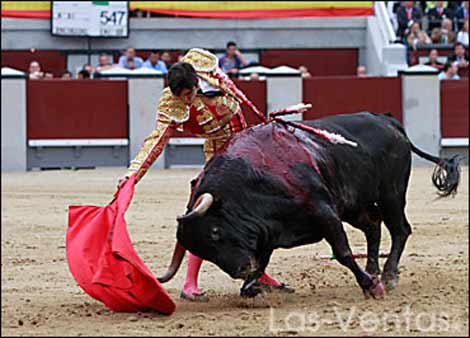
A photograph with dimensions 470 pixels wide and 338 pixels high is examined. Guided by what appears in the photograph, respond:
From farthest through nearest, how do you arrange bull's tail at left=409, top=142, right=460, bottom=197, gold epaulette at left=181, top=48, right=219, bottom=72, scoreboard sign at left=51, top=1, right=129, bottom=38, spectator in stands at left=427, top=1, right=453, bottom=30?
1. scoreboard sign at left=51, top=1, right=129, bottom=38
2. spectator in stands at left=427, top=1, right=453, bottom=30
3. bull's tail at left=409, top=142, right=460, bottom=197
4. gold epaulette at left=181, top=48, right=219, bottom=72

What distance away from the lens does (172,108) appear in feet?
15.5

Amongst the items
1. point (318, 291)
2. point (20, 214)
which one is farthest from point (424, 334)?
point (20, 214)

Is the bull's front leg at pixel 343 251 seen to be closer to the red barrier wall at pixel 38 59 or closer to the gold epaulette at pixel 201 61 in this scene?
the gold epaulette at pixel 201 61

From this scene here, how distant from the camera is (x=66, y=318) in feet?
14.2

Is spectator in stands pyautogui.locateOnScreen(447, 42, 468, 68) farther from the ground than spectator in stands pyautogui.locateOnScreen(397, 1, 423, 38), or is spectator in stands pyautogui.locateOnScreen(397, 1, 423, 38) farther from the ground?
spectator in stands pyautogui.locateOnScreen(397, 1, 423, 38)

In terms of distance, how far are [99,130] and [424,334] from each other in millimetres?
9271

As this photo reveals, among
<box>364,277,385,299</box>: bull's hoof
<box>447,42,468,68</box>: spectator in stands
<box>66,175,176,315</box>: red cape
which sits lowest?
<box>364,277,385,299</box>: bull's hoof

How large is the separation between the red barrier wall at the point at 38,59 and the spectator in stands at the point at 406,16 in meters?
4.70

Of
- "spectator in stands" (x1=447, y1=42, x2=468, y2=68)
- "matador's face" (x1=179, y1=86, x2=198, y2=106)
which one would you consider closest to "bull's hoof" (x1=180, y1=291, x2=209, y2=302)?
"matador's face" (x1=179, y1=86, x2=198, y2=106)

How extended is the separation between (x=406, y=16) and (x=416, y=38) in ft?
1.87

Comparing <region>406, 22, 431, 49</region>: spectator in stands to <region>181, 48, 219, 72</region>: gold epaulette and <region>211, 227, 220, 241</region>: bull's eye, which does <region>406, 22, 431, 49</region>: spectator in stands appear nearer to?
<region>181, 48, 219, 72</region>: gold epaulette

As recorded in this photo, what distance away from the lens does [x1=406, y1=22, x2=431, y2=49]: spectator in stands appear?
576 inches

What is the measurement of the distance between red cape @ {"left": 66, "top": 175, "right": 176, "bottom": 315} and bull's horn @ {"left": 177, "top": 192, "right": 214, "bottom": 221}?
0.93ft

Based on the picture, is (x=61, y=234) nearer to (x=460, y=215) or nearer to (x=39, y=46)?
(x=460, y=215)
